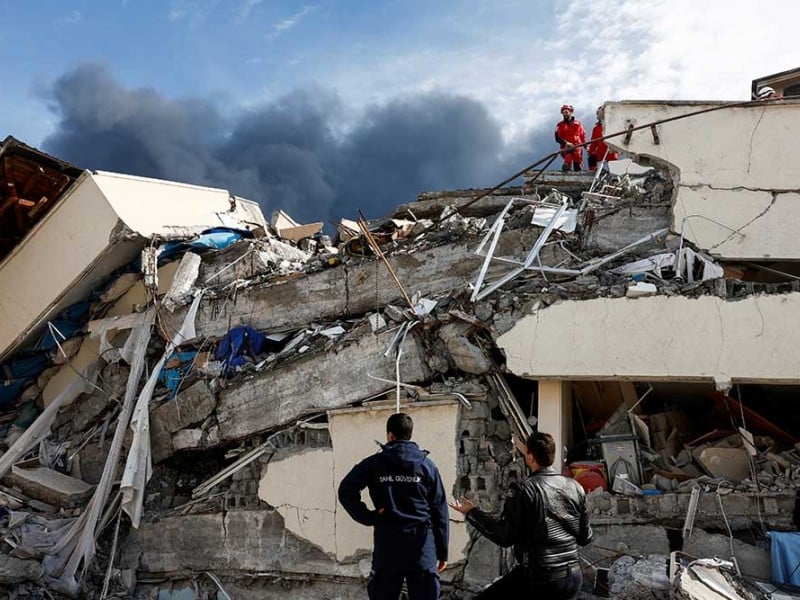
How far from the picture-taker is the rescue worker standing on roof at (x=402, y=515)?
448 centimetres

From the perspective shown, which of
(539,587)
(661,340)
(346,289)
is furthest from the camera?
(346,289)

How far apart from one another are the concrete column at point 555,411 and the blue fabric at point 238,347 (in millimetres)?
Answer: 3380

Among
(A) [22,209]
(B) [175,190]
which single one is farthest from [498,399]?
(A) [22,209]

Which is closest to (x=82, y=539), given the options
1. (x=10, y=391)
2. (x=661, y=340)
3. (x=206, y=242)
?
(x=10, y=391)

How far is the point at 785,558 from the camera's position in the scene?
5785 mm

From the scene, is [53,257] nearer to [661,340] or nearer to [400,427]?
[400,427]

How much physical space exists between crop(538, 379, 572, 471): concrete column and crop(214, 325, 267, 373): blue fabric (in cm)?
338

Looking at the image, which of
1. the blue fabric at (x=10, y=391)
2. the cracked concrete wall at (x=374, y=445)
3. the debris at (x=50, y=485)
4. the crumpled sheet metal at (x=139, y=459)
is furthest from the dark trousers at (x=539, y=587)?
the blue fabric at (x=10, y=391)

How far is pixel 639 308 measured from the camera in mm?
6605

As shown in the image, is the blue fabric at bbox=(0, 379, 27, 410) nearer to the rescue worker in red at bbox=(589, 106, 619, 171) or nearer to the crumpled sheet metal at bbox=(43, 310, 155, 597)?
the crumpled sheet metal at bbox=(43, 310, 155, 597)

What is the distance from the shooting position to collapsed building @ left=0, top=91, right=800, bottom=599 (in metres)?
6.41

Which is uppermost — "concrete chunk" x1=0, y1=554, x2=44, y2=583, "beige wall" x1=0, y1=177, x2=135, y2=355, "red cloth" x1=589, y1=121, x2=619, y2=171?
"red cloth" x1=589, y1=121, x2=619, y2=171

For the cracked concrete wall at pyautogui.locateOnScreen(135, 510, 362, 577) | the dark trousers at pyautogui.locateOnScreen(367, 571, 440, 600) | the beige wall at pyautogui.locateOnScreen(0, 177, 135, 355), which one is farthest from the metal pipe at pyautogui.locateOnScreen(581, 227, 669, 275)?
the beige wall at pyautogui.locateOnScreen(0, 177, 135, 355)

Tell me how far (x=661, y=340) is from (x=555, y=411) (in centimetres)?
111
